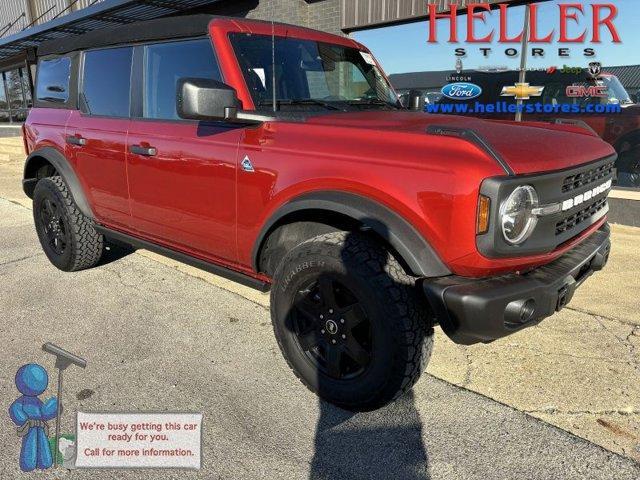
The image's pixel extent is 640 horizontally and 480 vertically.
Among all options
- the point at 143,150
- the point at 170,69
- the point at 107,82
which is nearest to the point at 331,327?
the point at 143,150

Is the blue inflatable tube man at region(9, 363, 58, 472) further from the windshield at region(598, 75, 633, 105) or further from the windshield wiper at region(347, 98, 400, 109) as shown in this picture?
the windshield at region(598, 75, 633, 105)

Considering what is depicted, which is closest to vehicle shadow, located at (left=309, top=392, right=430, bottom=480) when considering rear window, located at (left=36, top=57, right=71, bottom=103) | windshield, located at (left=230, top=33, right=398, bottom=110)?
windshield, located at (left=230, top=33, right=398, bottom=110)

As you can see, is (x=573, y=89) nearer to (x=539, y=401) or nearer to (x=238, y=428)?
(x=539, y=401)

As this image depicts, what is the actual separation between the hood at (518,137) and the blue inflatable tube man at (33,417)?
1807mm

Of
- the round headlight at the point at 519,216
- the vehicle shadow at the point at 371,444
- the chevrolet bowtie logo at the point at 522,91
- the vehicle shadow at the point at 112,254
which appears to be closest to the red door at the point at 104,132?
the vehicle shadow at the point at 112,254

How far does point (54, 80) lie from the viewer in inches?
168

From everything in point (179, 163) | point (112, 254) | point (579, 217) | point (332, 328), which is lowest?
point (112, 254)

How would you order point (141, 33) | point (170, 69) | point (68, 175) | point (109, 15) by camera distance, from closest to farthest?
point (170, 69) → point (141, 33) → point (68, 175) → point (109, 15)

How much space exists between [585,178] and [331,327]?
141 centimetres

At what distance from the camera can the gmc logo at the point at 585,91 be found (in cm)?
617

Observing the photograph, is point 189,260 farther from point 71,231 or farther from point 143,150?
point 71,231

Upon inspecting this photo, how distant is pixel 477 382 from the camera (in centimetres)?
268

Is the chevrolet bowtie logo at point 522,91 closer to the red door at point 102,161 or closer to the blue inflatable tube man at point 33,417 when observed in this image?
the red door at point 102,161

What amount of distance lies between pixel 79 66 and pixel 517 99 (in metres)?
5.22
